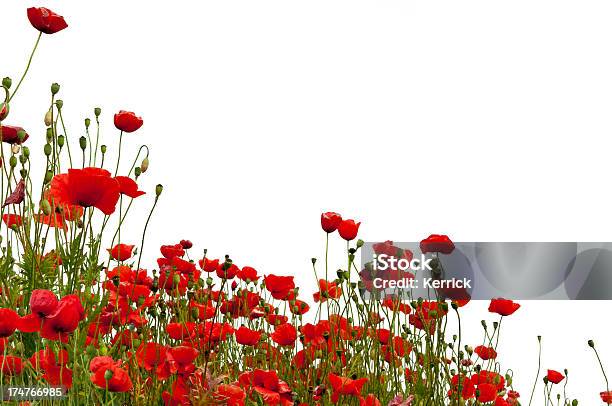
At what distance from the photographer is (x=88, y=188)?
7.22 feet

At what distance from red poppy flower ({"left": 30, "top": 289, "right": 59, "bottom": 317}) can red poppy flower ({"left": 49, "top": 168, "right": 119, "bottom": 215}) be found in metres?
0.35

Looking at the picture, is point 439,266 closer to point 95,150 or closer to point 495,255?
point 495,255

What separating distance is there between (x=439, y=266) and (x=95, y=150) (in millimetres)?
1356

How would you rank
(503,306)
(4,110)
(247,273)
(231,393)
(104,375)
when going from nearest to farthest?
(104,375) → (231,393) → (4,110) → (503,306) → (247,273)

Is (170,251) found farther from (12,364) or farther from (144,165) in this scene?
(12,364)

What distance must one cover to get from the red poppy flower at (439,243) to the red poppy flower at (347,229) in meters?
0.27

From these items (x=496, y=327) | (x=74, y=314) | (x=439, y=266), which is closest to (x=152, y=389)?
(x=74, y=314)

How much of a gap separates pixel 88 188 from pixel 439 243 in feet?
4.28

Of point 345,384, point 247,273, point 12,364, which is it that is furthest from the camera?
point 247,273

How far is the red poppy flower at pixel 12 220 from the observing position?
8.86 feet

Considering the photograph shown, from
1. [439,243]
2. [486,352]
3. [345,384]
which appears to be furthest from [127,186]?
[486,352]

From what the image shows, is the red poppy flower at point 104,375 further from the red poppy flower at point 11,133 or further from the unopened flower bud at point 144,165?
the red poppy flower at point 11,133

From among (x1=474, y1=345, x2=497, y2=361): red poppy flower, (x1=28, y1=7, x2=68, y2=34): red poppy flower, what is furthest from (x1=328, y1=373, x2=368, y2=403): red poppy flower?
(x1=28, y1=7, x2=68, y2=34): red poppy flower

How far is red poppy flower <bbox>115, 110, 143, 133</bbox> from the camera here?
271 cm
